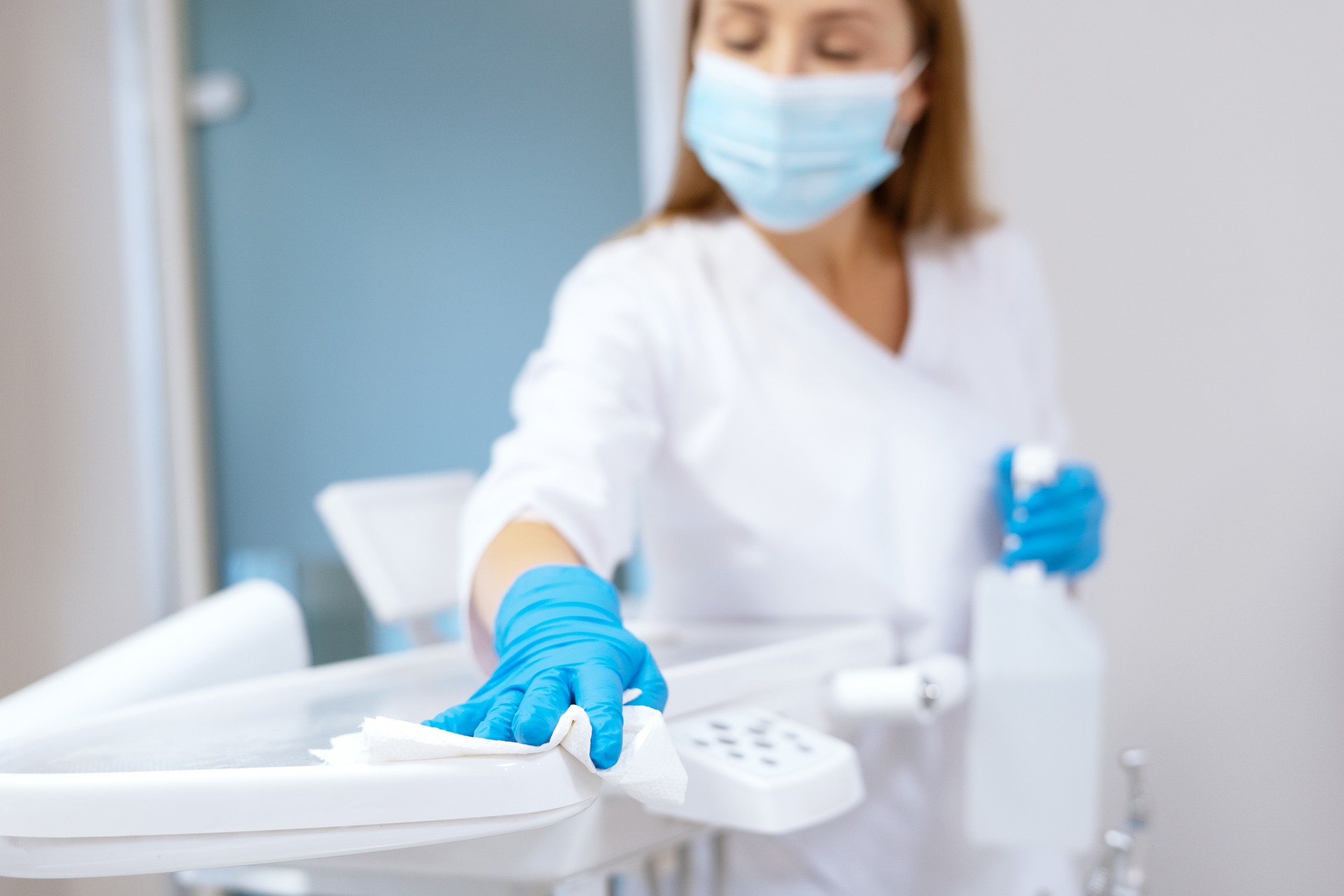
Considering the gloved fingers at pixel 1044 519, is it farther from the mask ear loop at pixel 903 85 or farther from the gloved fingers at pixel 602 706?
the gloved fingers at pixel 602 706

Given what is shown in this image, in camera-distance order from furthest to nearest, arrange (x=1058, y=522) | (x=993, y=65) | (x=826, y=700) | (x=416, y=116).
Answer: (x=416, y=116) → (x=993, y=65) → (x=1058, y=522) → (x=826, y=700)

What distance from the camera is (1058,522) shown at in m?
0.87

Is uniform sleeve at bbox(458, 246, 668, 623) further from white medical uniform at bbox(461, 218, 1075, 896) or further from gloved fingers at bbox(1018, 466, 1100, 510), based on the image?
gloved fingers at bbox(1018, 466, 1100, 510)

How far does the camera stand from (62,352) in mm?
1443

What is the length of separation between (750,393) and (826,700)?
0.27 meters

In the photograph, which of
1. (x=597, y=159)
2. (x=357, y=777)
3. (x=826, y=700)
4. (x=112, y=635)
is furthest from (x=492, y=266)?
(x=357, y=777)

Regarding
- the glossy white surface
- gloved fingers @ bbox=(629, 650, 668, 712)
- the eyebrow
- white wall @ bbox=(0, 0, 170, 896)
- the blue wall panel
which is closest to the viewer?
the glossy white surface

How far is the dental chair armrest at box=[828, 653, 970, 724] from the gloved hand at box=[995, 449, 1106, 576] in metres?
0.20

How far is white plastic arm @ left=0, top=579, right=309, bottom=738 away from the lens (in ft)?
1.93

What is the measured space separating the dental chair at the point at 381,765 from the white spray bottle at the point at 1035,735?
8 cm

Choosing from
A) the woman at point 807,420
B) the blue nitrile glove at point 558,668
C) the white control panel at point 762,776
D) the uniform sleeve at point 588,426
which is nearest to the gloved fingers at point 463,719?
the blue nitrile glove at point 558,668

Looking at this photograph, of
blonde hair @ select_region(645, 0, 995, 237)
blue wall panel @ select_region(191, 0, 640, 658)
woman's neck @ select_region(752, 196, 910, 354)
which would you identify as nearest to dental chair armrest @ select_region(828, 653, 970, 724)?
woman's neck @ select_region(752, 196, 910, 354)

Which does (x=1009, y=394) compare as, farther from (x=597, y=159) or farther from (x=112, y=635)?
(x=112, y=635)

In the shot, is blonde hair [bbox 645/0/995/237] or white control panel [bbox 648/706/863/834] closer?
white control panel [bbox 648/706/863/834]
